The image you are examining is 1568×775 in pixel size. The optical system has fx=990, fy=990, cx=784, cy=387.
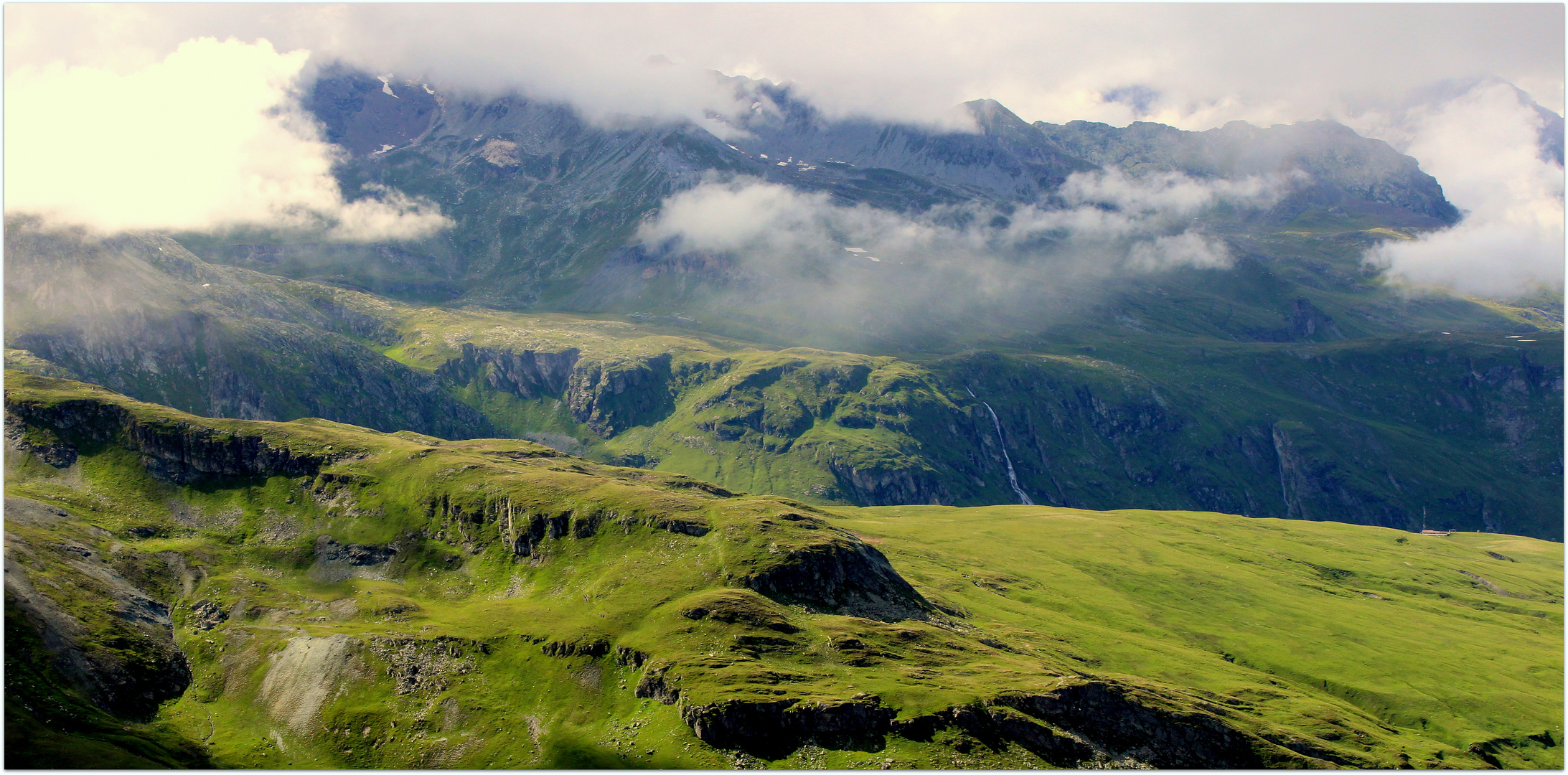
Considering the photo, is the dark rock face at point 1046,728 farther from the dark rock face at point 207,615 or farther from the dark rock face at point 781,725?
the dark rock face at point 207,615

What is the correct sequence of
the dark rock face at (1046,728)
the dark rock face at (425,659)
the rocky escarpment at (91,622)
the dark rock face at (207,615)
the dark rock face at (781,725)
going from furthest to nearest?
the dark rock face at (207,615), the dark rock face at (425,659), the dark rock face at (1046,728), the dark rock face at (781,725), the rocky escarpment at (91,622)

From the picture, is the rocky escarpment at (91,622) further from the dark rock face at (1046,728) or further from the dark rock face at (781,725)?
the dark rock face at (781,725)

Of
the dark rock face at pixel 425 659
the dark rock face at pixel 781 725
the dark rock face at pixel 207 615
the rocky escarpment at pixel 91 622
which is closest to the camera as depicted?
the rocky escarpment at pixel 91 622

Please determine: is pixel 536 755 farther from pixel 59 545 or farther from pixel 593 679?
pixel 59 545

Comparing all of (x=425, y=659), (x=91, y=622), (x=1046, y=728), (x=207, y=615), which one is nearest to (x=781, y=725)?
(x=1046, y=728)

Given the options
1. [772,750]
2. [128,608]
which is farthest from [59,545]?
[772,750]

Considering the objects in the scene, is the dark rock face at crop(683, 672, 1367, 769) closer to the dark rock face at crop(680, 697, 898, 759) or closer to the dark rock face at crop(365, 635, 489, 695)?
the dark rock face at crop(680, 697, 898, 759)

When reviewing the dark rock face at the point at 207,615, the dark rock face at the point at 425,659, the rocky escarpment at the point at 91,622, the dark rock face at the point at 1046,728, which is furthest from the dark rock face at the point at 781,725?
the dark rock face at the point at 207,615

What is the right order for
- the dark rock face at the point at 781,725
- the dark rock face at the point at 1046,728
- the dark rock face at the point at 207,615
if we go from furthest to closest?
1. the dark rock face at the point at 207,615
2. the dark rock face at the point at 1046,728
3. the dark rock face at the point at 781,725

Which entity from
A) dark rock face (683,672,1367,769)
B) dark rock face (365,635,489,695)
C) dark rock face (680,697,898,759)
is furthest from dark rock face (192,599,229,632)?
dark rock face (680,697,898,759)

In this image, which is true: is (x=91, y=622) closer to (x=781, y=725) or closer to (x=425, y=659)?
(x=425, y=659)

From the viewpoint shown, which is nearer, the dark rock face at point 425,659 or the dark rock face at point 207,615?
the dark rock face at point 425,659

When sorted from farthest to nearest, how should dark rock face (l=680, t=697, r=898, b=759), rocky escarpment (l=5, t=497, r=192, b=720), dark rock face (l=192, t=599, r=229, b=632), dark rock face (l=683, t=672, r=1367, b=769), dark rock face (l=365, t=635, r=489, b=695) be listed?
dark rock face (l=192, t=599, r=229, b=632)
dark rock face (l=365, t=635, r=489, b=695)
dark rock face (l=683, t=672, r=1367, b=769)
dark rock face (l=680, t=697, r=898, b=759)
rocky escarpment (l=5, t=497, r=192, b=720)

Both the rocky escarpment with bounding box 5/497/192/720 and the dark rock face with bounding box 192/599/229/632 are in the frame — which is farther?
the dark rock face with bounding box 192/599/229/632
